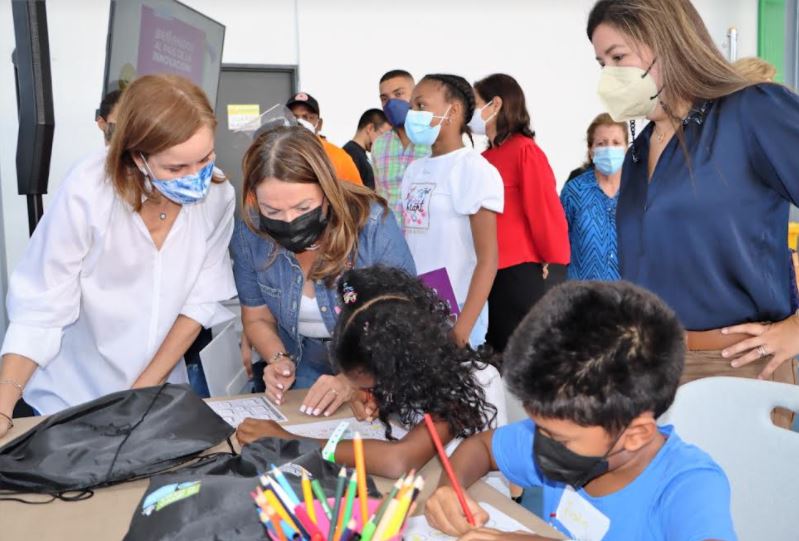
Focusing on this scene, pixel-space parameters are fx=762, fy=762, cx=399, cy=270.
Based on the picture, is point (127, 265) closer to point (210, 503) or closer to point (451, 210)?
point (210, 503)

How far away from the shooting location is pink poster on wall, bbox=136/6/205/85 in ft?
9.39

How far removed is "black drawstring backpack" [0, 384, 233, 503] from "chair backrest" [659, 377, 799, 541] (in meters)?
0.86

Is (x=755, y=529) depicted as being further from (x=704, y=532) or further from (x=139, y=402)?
(x=139, y=402)

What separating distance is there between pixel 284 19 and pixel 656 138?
15.5ft

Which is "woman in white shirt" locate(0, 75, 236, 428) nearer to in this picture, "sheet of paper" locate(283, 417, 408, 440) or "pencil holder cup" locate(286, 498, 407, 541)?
"sheet of paper" locate(283, 417, 408, 440)

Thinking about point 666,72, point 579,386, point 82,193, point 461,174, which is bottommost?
point 579,386

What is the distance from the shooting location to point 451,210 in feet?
8.15

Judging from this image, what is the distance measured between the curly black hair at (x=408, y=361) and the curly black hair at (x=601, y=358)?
47 centimetres

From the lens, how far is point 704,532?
0.94 m

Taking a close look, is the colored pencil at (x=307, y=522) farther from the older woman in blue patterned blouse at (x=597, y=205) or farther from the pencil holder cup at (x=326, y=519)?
the older woman in blue patterned blouse at (x=597, y=205)

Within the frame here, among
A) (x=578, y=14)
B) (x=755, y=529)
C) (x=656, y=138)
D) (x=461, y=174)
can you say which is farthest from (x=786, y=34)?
(x=755, y=529)

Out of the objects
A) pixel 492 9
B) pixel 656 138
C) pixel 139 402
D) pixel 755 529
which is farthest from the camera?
pixel 492 9

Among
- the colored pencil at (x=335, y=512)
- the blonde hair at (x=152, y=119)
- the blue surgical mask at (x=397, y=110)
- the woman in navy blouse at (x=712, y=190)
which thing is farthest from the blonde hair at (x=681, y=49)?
the blue surgical mask at (x=397, y=110)

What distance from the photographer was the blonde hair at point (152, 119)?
1637mm
